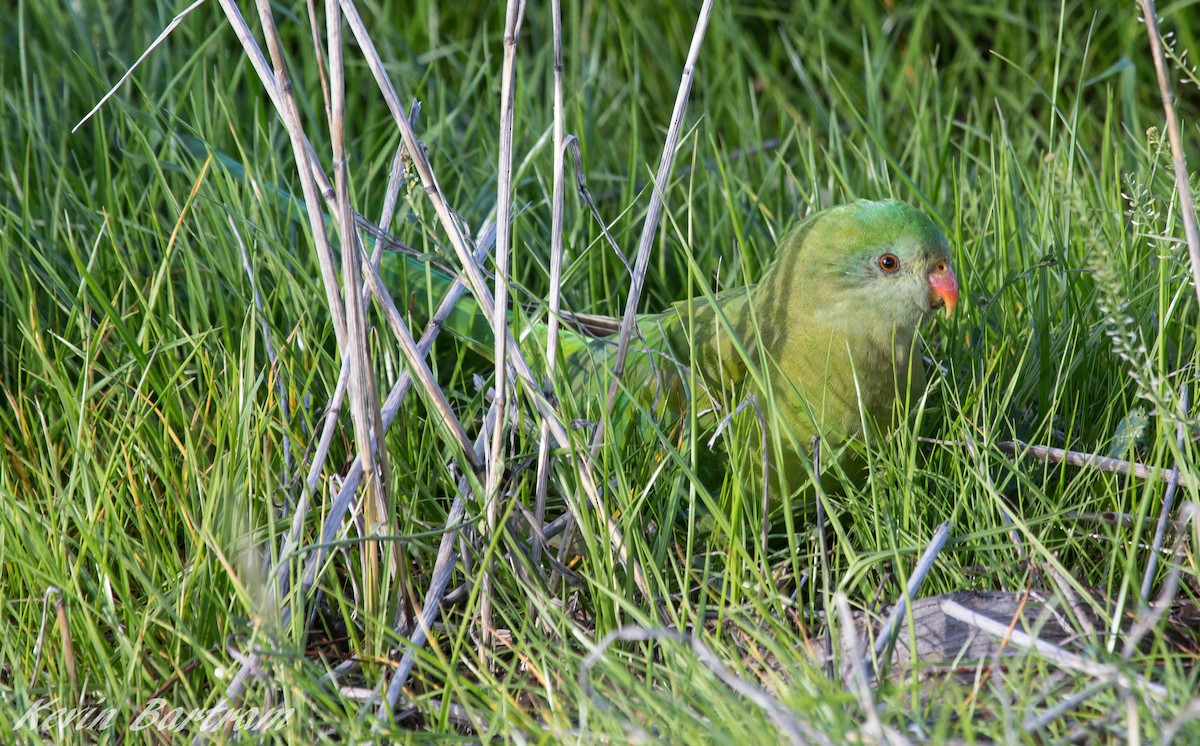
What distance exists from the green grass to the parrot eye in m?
0.22

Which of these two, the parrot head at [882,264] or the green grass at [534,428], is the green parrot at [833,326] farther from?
the green grass at [534,428]

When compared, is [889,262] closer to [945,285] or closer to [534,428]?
[945,285]

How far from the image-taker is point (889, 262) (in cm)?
220

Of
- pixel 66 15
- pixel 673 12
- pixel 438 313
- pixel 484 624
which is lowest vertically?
pixel 484 624

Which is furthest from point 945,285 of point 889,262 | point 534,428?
point 534,428

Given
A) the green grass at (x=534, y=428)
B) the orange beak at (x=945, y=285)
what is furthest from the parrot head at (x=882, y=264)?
the green grass at (x=534, y=428)

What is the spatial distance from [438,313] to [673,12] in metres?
2.27

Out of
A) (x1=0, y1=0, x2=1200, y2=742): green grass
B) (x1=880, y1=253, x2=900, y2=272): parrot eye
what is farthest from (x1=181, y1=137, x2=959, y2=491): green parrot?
(x1=0, y1=0, x2=1200, y2=742): green grass

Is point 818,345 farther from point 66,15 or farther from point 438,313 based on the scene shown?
point 66,15

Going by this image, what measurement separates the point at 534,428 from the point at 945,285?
2.69 ft

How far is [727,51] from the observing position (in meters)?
3.80

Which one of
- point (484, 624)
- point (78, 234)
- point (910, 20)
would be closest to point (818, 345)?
point (484, 624)

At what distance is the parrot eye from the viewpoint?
86.4 inches

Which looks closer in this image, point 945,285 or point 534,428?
point 534,428
